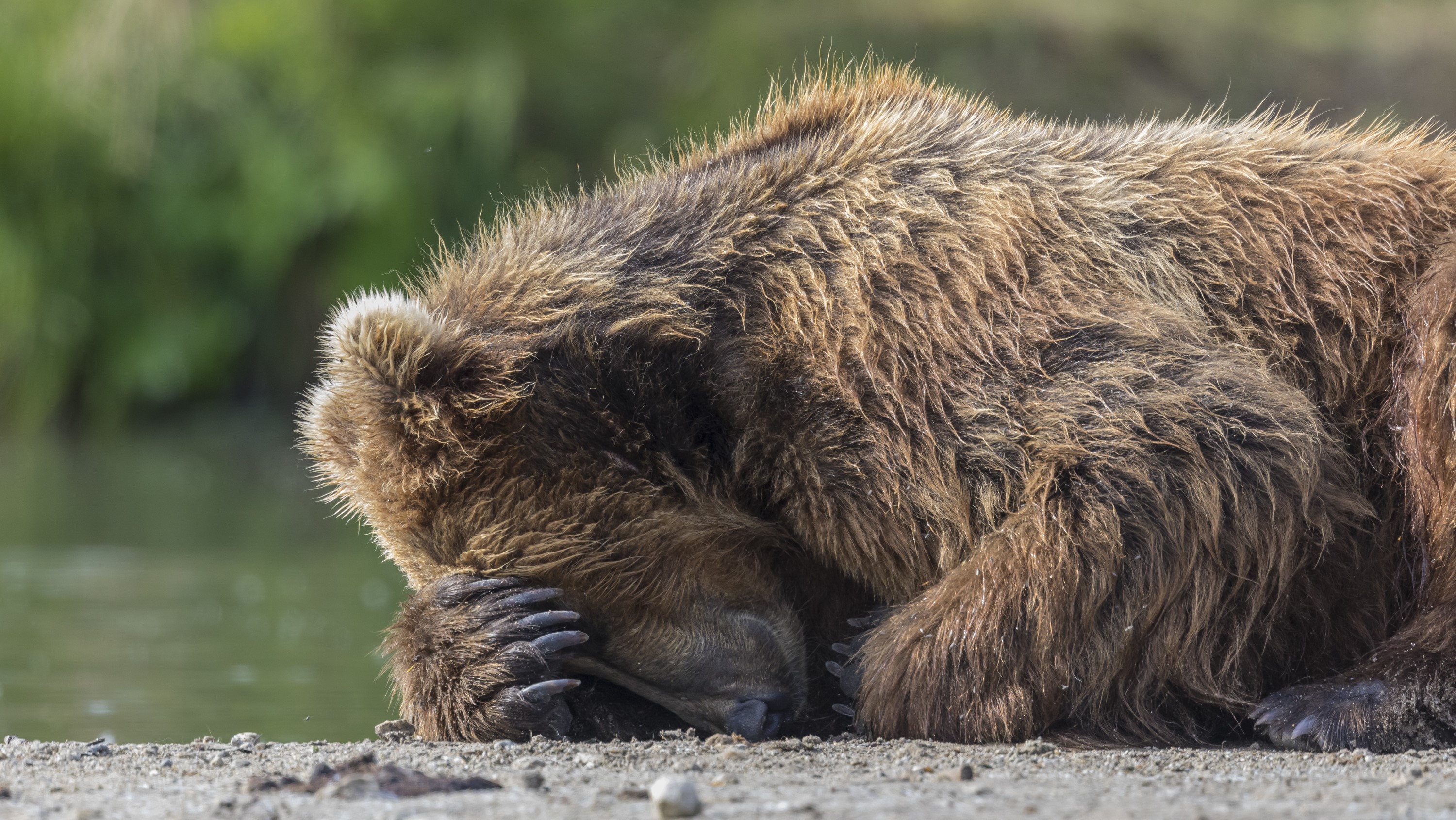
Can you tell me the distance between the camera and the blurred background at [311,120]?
65.7 feet

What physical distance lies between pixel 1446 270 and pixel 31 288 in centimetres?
1897

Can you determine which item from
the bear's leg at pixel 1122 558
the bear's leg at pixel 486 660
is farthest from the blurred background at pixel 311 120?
the bear's leg at pixel 1122 558

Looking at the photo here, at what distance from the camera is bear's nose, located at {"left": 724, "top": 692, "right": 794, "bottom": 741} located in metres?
4.97

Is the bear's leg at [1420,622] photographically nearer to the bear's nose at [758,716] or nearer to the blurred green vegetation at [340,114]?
the bear's nose at [758,716]

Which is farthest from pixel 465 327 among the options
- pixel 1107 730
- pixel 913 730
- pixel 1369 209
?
pixel 1369 209

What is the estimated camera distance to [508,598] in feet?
15.9

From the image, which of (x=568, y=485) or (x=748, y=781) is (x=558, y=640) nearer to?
(x=568, y=485)

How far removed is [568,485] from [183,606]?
205 inches

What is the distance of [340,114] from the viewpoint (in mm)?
22422

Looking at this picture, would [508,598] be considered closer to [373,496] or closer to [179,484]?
[373,496]

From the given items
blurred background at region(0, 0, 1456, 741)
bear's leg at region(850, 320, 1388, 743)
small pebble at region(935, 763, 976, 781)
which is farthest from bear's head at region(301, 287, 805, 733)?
blurred background at region(0, 0, 1456, 741)

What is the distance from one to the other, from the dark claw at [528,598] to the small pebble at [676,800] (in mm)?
1475

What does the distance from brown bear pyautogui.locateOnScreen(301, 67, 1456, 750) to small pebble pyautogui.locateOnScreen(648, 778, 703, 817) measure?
55.6 inches

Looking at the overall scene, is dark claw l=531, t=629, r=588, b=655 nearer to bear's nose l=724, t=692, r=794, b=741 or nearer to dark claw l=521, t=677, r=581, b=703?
dark claw l=521, t=677, r=581, b=703
